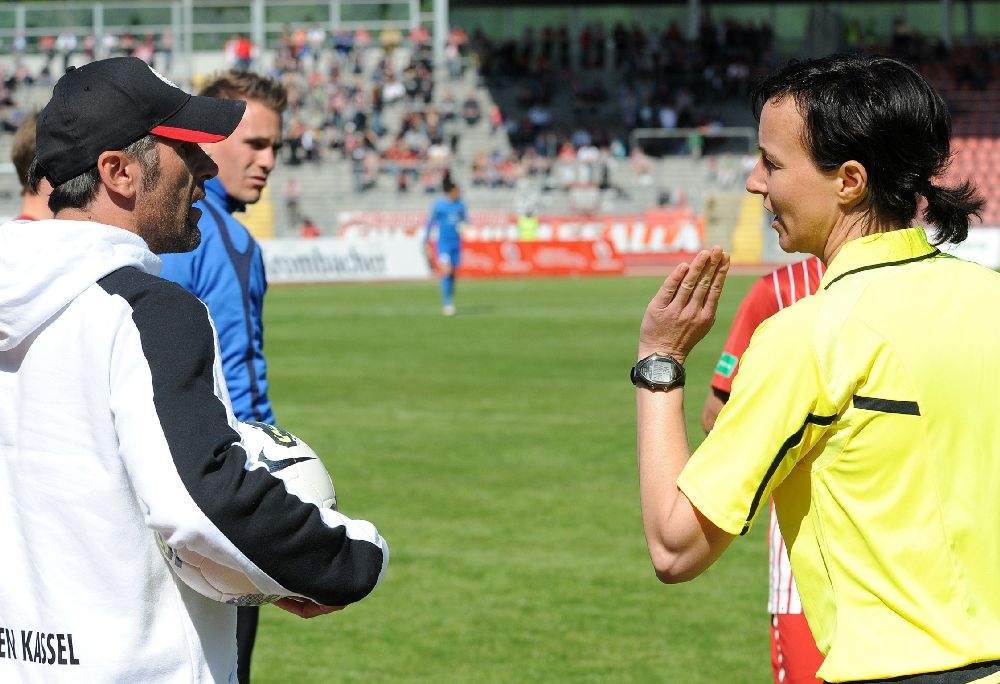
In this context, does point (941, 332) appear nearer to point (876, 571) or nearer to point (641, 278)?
point (876, 571)

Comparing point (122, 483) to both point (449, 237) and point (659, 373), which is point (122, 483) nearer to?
point (659, 373)

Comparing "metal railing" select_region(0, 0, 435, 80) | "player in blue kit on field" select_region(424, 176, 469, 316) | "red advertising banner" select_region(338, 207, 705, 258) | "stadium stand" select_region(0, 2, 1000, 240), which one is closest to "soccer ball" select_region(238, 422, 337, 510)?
"player in blue kit on field" select_region(424, 176, 469, 316)

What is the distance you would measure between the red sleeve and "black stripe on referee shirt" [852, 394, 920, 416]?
75.3 inches

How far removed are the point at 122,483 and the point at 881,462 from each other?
132 cm

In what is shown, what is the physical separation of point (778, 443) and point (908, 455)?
0.22 meters

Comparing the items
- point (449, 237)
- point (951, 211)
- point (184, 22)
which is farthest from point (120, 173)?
point (184, 22)

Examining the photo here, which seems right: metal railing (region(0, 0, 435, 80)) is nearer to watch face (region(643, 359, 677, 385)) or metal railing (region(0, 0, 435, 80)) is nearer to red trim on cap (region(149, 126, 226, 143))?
red trim on cap (region(149, 126, 226, 143))

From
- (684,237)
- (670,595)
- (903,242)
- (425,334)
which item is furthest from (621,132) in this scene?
(903,242)

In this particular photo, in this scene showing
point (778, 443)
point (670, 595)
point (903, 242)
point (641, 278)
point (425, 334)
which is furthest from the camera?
point (641, 278)

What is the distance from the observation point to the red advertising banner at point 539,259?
3544cm

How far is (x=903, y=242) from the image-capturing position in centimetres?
253

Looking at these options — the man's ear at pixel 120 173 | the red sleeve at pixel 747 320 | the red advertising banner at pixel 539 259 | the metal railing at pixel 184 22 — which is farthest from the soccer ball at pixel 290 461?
the metal railing at pixel 184 22

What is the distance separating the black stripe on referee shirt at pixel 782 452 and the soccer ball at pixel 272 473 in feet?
2.59

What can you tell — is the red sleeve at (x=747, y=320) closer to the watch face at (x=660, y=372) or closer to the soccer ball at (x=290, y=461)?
A: the watch face at (x=660, y=372)
